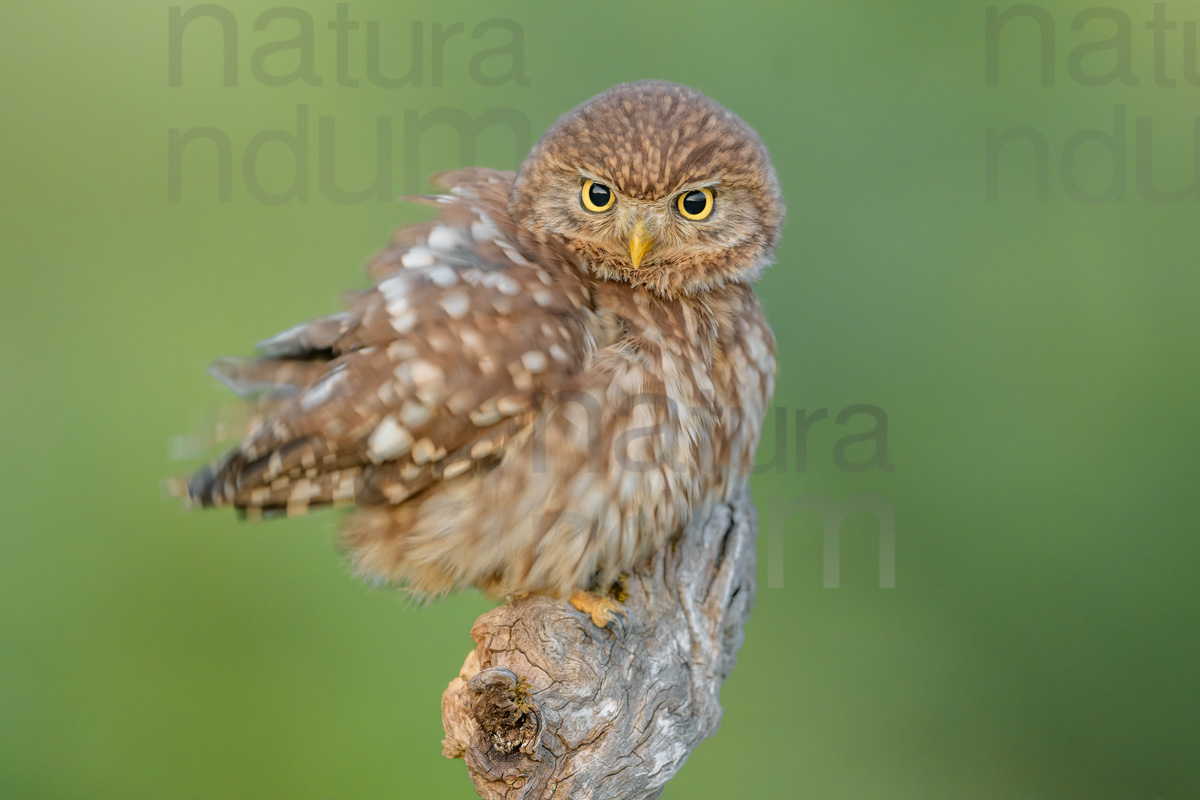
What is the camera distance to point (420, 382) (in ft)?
5.32

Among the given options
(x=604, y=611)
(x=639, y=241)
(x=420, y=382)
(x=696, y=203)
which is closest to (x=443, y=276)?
(x=420, y=382)

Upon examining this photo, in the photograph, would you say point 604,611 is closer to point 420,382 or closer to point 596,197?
point 420,382

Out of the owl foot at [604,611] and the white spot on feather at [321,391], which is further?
the owl foot at [604,611]

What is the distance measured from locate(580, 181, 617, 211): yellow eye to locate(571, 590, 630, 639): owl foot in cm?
71

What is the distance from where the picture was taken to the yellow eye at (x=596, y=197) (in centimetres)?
177

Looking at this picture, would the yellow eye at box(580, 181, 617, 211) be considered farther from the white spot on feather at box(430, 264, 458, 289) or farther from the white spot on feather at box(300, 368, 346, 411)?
the white spot on feather at box(300, 368, 346, 411)

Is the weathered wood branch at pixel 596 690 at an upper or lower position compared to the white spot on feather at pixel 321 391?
lower

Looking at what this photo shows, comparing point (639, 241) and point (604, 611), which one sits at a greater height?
point (639, 241)

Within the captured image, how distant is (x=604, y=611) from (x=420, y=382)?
1.78ft

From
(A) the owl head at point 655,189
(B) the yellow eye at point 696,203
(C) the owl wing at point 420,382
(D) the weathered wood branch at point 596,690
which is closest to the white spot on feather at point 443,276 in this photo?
(C) the owl wing at point 420,382

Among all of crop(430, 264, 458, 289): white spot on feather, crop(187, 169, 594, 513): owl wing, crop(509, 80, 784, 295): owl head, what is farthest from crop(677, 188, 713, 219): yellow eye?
crop(430, 264, 458, 289): white spot on feather

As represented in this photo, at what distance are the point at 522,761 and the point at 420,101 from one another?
178cm

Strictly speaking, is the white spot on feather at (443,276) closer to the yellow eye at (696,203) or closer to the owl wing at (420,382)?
the owl wing at (420,382)

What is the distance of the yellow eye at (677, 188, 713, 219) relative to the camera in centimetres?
178
